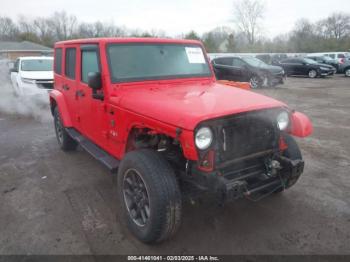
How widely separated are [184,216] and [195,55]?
2189 mm

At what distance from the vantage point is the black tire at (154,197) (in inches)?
106

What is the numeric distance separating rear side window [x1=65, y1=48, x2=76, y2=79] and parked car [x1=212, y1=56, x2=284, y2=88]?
A: 10.9 meters

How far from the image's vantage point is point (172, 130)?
8.61ft

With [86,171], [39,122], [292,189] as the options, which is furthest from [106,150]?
[39,122]

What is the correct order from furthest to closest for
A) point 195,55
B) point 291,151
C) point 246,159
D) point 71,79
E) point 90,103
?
1. point 71,79
2. point 195,55
3. point 90,103
4. point 291,151
5. point 246,159

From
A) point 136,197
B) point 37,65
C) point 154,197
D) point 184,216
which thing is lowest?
point 184,216

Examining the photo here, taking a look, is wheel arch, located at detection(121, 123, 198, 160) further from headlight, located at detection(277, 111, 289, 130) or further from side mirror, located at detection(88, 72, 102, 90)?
headlight, located at detection(277, 111, 289, 130)

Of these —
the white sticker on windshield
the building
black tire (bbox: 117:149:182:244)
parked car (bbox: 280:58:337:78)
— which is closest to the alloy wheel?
black tire (bbox: 117:149:182:244)

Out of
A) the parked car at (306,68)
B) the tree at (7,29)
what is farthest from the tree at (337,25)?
the tree at (7,29)

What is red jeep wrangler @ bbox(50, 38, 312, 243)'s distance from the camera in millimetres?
2682

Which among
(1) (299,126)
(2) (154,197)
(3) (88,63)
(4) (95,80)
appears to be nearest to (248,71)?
(3) (88,63)

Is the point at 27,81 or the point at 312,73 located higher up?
the point at 312,73

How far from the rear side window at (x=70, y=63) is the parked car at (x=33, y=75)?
18.9 feet

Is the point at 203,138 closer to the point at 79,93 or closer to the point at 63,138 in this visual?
the point at 79,93
